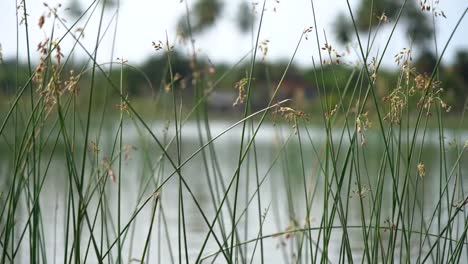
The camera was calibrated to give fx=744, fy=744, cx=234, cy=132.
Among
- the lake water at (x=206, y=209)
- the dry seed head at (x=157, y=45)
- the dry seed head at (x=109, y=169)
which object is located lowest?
the lake water at (x=206, y=209)

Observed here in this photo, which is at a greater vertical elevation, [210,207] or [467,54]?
[467,54]

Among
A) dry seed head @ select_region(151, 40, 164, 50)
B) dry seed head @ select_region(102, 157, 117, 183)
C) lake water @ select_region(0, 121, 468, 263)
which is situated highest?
dry seed head @ select_region(151, 40, 164, 50)

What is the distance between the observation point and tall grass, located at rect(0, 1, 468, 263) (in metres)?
1.62

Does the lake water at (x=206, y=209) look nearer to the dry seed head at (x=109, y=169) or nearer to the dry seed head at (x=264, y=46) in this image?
the dry seed head at (x=109, y=169)

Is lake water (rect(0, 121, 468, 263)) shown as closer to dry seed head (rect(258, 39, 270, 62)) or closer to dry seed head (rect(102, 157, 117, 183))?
dry seed head (rect(102, 157, 117, 183))

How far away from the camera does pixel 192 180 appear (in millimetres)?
6551

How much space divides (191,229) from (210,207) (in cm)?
88

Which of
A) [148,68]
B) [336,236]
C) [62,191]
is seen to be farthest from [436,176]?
[148,68]

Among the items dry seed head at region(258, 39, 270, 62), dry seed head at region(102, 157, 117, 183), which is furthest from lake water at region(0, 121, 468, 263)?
dry seed head at region(258, 39, 270, 62)

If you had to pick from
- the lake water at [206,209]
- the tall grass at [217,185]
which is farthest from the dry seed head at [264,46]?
the lake water at [206,209]

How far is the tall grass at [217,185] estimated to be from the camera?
1.62m

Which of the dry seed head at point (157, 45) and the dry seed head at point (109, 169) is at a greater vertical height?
the dry seed head at point (157, 45)

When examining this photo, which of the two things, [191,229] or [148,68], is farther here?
[148,68]

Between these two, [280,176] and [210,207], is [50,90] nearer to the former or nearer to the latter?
[210,207]
